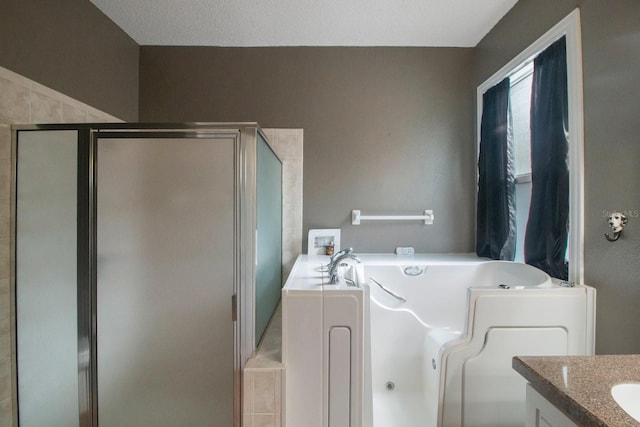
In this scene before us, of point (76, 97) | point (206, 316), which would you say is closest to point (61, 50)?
point (76, 97)

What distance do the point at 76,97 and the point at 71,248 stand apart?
95 cm

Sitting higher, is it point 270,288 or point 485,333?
point 270,288

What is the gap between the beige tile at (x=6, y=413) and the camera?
1.06 meters

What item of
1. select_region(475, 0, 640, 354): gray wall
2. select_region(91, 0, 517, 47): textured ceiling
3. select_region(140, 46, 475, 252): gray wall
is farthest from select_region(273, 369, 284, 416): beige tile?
select_region(91, 0, 517, 47): textured ceiling

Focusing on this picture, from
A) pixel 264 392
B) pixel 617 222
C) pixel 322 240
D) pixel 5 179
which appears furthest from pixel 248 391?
pixel 617 222

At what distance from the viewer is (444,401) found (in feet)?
3.65

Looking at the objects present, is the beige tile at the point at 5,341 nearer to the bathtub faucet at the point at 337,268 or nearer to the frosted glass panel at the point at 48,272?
the frosted glass panel at the point at 48,272

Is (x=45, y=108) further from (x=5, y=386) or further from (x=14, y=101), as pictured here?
(x=5, y=386)

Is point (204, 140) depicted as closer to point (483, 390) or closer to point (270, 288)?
point (270, 288)

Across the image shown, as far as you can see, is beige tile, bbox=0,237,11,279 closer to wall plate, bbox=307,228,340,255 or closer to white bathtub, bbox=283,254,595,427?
white bathtub, bbox=283,254,595,427

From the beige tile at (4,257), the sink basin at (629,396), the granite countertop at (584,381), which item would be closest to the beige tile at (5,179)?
the beige tile at (4,257)

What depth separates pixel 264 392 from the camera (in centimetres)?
92

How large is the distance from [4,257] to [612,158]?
8.55ft

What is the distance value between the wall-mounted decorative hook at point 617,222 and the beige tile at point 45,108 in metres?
2.58
